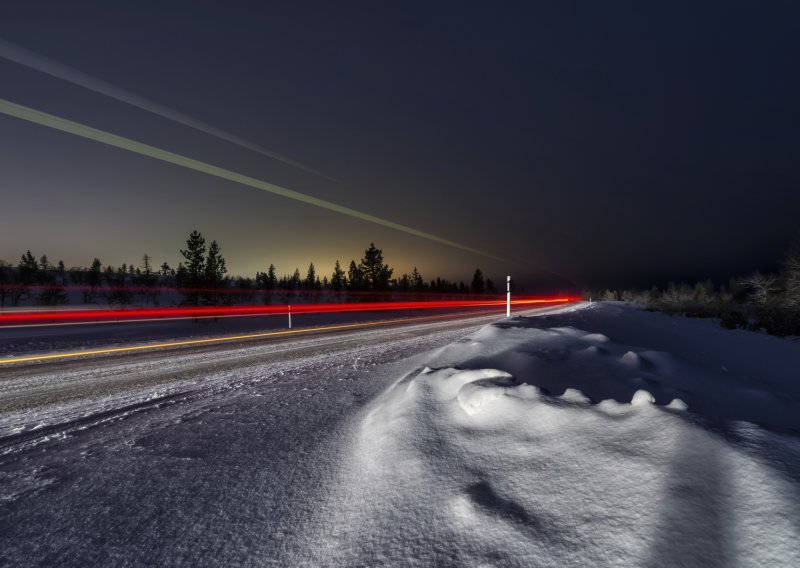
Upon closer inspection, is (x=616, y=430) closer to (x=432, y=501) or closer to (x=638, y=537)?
(x=638, y=537)

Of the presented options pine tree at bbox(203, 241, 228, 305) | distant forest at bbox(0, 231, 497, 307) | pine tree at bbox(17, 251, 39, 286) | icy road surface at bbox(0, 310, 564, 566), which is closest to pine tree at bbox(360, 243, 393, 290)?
distant forest at bbox(0, 231, 497, 307)

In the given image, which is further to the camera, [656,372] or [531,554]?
[656,372]

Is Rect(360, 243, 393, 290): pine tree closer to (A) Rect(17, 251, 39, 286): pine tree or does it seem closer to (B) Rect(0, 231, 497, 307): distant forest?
(B) Rect(0, 231, 497, 307): distant forest

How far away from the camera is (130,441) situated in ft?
9.53

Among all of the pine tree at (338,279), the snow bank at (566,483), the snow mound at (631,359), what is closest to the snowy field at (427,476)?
the snow bank at (566,483)

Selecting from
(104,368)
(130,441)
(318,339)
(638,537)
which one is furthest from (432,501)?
(318,339)

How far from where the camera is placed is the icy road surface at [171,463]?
1735 mm

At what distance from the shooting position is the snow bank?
51.2 inches

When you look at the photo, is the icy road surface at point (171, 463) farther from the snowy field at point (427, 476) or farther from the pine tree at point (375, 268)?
the pine tree at point (375, 268)

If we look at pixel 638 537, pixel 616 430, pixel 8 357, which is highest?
pixel 616 430

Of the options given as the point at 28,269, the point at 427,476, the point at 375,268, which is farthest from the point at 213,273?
the point at 28,269

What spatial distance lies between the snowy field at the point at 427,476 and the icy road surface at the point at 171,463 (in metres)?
0.01

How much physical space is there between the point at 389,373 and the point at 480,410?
2.67 metres

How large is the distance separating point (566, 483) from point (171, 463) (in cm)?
264
